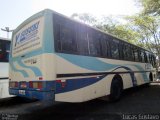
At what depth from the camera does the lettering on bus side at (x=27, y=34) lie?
7.00m

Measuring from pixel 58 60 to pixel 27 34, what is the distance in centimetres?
163

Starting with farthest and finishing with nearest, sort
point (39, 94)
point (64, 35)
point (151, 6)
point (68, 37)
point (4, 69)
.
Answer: point (151, 6) → point (4, 69) → point (68, 37) → point (64, 35) → point (39, 94)

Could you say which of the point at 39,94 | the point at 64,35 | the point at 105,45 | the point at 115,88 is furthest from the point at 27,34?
the point at 115,88

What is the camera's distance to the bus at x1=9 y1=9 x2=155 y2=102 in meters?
6.40

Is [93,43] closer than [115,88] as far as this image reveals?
Yes

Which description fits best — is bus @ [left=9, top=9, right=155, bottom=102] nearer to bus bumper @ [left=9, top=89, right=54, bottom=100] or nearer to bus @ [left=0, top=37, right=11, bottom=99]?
bus bumper @ [left=9, top=89, right=54, bottom=100]

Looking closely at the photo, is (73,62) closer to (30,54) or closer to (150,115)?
(30,54)

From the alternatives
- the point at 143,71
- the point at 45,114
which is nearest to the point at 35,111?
the point at 45,114

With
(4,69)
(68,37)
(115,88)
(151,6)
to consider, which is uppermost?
(151,6)

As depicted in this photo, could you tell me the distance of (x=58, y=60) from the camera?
6.52 metres

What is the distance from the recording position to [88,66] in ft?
26.0

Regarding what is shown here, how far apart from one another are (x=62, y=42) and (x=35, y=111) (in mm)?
3362

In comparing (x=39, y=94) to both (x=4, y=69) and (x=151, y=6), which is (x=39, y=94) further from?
(x=151, y=6)

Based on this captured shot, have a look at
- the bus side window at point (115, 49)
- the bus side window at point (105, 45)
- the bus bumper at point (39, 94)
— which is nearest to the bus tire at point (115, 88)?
the bus side window at point (115, 49)
